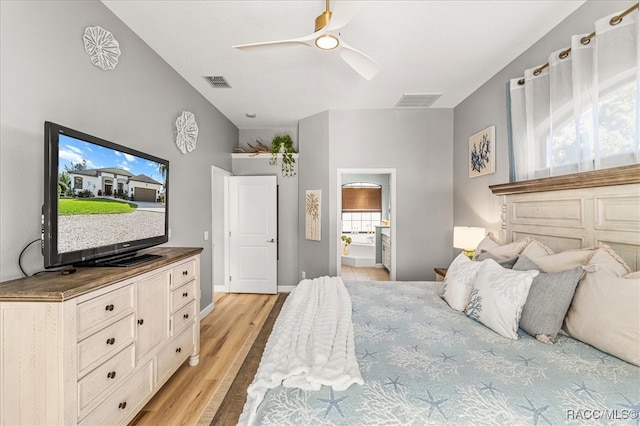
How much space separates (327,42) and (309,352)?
1828mm

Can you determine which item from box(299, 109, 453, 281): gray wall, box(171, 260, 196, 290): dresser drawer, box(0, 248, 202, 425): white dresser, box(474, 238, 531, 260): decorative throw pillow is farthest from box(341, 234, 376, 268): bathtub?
box(0, 248, 202, 425): white dresser

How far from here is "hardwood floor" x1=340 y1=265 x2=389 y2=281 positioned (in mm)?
5527

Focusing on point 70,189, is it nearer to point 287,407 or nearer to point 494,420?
point 287,407

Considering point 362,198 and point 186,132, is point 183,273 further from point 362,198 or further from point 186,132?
point 362,198

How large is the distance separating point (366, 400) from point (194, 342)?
78.3 inches

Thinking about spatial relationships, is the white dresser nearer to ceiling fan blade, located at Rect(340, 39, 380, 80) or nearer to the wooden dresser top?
the wooden dresser top

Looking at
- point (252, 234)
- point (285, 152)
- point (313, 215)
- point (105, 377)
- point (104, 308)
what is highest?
point (285, 152)

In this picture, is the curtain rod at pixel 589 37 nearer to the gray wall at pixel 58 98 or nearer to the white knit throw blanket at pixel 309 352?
the white knit throw blanket at pixel 309 352

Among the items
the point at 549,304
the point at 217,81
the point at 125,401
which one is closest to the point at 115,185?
the point at 125,401

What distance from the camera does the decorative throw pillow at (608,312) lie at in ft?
3.75

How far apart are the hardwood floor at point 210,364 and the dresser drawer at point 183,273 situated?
2.62 feet

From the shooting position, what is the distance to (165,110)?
270 cm

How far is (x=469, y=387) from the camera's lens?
1.01 metres

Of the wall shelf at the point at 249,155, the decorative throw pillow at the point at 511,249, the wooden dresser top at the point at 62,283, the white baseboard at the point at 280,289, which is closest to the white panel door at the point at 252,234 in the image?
the white baseboard at the point at 280,289
